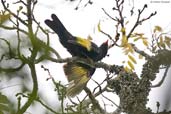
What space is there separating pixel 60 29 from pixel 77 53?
31cm

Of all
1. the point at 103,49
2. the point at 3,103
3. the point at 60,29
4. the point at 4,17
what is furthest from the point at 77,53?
the point at 3,103

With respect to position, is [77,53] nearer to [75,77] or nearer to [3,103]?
[75,77]

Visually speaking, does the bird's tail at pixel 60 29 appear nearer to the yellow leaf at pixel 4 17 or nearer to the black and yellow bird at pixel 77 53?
the black and yellow bird at pixel 77 53

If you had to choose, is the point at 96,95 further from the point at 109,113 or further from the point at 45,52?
the point at 45,52

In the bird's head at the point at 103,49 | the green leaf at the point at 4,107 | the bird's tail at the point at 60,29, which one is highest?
the bird's tail at the point at 60,29

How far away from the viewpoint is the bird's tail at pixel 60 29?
2072mm

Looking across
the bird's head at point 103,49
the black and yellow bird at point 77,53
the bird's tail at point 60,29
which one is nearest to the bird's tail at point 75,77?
the black and yellow bird at point 77,53

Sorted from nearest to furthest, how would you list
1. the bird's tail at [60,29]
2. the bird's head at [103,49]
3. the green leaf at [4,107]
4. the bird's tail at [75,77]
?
the green leaf at [4,107] < the bird's tail at [75,77] < the bird's head at [103,49] < the bird's tail at [60,29]

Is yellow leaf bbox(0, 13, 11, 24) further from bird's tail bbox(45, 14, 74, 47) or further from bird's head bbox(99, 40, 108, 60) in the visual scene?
bird's head bbox(99, 40, 108, 60)

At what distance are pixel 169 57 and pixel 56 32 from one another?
72.3 inches

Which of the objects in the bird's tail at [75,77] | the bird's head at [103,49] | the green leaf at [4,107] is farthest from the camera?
the bird's head at [103,49]

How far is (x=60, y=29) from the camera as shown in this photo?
2.12 metres

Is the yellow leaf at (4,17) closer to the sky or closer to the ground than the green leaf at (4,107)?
closer to the sky

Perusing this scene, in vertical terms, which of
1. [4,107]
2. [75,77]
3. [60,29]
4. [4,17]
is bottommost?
[4,107]
